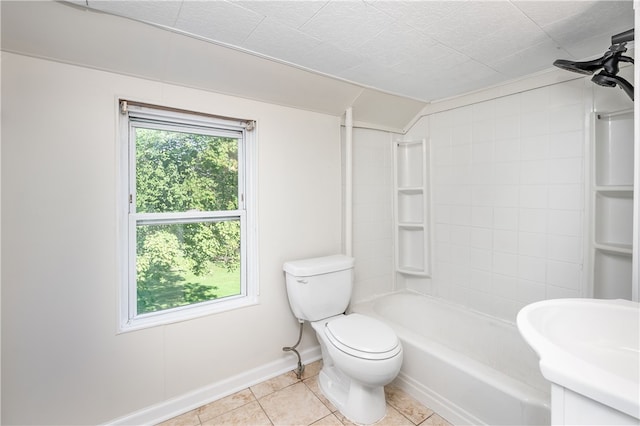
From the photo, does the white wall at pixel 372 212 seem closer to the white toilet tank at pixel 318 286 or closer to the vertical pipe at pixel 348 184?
the vertical pipe at pixel 348 184

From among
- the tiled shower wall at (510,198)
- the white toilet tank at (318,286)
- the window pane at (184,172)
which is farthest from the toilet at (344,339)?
the tiled shower wall at (510,198)

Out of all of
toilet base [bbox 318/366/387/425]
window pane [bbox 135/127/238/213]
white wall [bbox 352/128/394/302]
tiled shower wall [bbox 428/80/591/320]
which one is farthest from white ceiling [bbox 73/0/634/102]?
toilet base [bbox 318/366/387/425]

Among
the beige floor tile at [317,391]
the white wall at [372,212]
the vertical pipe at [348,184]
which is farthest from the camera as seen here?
the white wall at [372,212]

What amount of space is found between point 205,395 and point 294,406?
532 mm

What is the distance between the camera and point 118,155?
4.93ft

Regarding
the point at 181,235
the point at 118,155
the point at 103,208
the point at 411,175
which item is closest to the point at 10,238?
the point at 103,208

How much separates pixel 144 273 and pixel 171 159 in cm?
68

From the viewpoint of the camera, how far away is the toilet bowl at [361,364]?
4.94ft

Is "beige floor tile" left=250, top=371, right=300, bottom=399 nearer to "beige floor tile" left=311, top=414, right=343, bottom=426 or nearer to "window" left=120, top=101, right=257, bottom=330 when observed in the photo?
"beige floor tile" left=311, top=414, right=343, bottom=426

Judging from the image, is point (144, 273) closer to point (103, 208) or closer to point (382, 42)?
point (103, 208)

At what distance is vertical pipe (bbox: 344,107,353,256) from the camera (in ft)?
7.42

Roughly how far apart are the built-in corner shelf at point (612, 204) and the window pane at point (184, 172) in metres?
2.14

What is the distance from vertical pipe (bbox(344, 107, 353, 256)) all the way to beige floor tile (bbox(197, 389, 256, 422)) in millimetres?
1136

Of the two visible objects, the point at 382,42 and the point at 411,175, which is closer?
the point at 382,42
